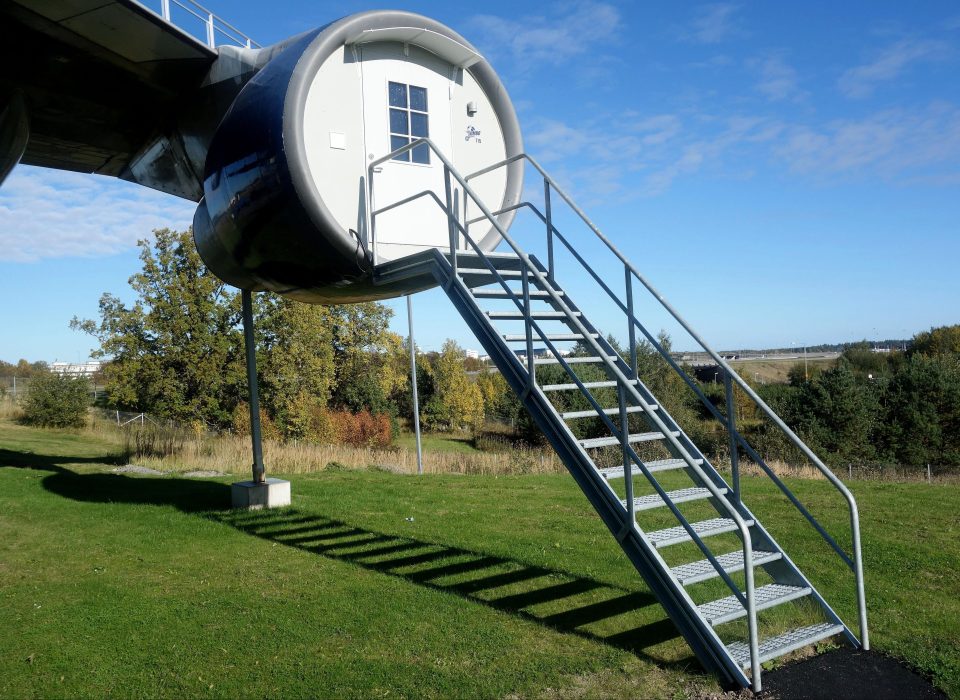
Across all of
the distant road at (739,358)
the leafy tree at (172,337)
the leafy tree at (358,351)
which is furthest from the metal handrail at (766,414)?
the distant road at (739,358)

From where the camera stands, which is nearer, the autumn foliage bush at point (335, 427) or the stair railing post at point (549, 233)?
the stair railing post at point (549, 233)

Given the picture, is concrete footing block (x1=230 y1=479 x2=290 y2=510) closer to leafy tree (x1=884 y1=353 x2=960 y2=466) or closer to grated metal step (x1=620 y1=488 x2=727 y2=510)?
grated metal step (x1=620 y1=488 x2=727 y2=510)

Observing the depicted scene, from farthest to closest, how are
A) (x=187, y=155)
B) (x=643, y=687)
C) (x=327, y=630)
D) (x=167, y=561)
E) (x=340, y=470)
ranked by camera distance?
(x=340, y=470) → (x=187, y=155) → (x=167, y=561) → (x=327, y=630) → (x=643, y=687)

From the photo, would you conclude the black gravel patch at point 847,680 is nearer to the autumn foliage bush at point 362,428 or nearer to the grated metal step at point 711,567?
the grated metal step at point 711,567

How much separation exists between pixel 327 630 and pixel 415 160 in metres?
5.38

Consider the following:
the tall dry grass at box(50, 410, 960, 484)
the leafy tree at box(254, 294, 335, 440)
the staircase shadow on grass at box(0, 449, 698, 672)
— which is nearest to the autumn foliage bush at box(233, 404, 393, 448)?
the leafy tree at box(254, 294, 335, 440)

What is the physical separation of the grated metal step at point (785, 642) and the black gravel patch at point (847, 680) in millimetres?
132

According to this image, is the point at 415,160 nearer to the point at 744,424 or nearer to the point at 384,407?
the point at 384,407

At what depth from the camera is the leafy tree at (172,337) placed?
2602 cm

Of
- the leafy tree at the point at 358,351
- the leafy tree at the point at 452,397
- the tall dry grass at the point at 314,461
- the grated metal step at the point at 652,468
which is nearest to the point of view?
the grated metal step at the point at 652,468

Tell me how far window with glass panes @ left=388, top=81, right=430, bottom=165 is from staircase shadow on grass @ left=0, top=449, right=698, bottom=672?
4.78 metres

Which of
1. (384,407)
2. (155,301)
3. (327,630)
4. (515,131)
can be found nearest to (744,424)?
(384,407)

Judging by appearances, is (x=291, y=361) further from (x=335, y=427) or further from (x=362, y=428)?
(x=362, y=428)

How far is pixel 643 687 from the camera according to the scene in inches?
199
